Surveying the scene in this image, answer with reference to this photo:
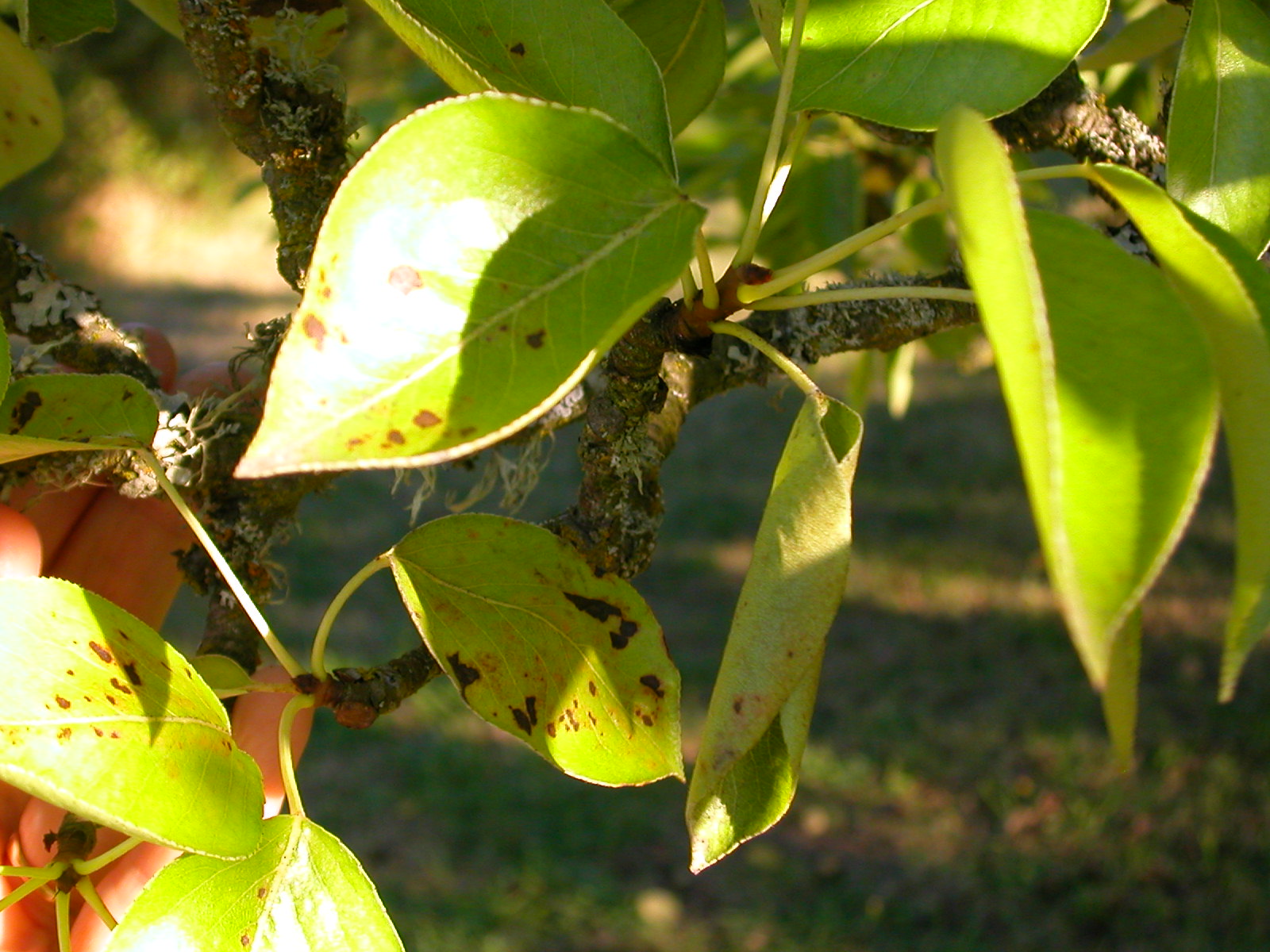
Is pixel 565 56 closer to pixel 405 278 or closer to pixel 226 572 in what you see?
pixel 405 278

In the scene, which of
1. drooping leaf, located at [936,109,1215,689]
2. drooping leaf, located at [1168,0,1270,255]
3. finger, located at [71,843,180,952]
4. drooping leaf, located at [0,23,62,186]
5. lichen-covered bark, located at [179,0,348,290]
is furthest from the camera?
finger, located at [71,843,180,952]

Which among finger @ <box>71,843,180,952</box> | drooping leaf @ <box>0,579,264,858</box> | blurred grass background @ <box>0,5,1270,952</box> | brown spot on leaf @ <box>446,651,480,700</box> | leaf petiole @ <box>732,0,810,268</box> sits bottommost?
blurred grass background @ <box>0,5,1270,952</box>

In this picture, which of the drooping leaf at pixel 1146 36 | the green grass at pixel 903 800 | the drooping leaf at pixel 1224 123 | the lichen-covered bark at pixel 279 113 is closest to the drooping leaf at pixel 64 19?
the lichen-covered bark at pixel 279 113

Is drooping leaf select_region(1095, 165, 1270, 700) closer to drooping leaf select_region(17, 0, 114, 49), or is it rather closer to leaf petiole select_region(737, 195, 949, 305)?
leaf petiole select_region(737, 195, 949, 305)

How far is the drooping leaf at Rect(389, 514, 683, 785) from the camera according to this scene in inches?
23.4

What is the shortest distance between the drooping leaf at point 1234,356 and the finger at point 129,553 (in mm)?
842

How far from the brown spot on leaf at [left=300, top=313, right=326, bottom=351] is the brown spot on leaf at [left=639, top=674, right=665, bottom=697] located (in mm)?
294

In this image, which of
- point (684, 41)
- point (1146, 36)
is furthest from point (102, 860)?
point (1146, 36)

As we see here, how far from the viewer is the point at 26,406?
65 cm

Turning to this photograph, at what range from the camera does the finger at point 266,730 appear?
0.85m

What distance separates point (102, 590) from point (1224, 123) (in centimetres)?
94

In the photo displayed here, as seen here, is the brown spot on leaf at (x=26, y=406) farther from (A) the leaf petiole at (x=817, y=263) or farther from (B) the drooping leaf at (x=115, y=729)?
(A) the leaf petiole at (x=817, y=263)

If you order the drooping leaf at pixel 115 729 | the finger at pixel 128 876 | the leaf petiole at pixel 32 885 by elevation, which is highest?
the drooping leaf at pixel 115 729

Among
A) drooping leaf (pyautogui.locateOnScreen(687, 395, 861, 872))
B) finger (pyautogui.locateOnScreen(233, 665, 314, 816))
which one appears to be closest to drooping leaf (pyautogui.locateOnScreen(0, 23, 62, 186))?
finger (pyautogui.locateOnScreen(233, 665, 314, 816))
